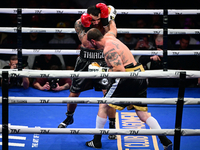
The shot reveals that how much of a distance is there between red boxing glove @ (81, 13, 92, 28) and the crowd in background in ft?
6.57

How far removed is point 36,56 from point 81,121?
6.70 ft

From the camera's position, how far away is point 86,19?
3.24 meters

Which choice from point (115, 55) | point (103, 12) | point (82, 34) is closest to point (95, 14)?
point (103, 12)

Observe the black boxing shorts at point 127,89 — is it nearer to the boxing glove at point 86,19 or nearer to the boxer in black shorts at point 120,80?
the boxer in black shorts at point 120,80

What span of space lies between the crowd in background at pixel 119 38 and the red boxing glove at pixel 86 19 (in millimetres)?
2002

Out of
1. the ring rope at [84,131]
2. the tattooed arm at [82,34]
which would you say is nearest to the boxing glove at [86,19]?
the tattooed arm at [82,34]

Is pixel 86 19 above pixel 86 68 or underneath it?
above

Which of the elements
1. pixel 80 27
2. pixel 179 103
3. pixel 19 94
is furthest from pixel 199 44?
pixel 179 103

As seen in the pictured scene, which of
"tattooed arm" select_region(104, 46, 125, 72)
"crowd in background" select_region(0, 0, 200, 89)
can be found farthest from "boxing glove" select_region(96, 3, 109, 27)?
"crowd in background" select_region(0, 0, 200, 89)

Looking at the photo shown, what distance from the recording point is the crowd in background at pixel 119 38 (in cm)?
516

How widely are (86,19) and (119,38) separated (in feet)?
7.23

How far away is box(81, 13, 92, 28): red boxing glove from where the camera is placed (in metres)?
3.22

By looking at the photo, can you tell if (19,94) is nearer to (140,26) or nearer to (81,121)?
(81,121)

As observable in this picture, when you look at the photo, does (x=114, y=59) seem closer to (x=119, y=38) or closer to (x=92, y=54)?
(x=92, y=54)
